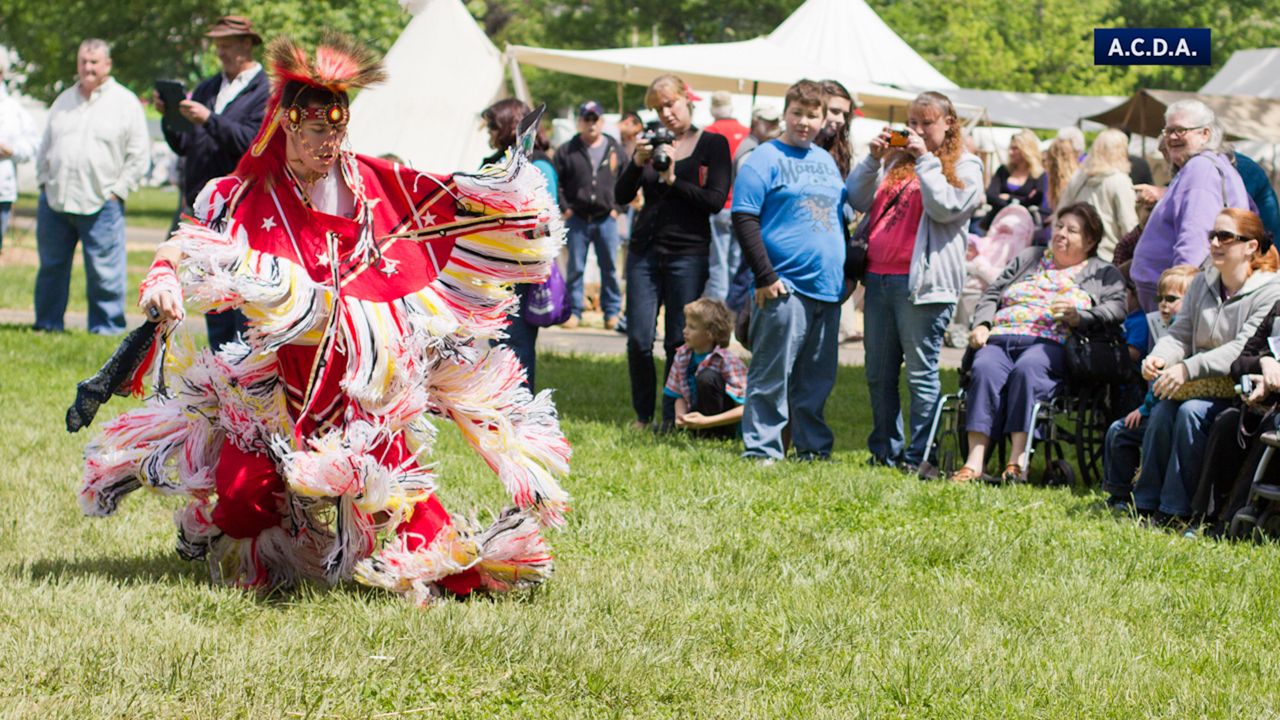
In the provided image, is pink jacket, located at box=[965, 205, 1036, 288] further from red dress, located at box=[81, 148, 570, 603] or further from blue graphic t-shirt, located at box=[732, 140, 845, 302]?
red dress, located at box=[81, 148, 570, 603]

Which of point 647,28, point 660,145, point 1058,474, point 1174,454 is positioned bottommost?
point 1058,474


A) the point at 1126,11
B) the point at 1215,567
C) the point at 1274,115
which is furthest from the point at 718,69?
the point at 1126,11

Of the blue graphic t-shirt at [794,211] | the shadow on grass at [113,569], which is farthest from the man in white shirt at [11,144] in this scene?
the shadow on grass at [113,569]

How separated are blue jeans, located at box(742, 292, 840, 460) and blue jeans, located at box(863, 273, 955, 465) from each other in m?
0.23

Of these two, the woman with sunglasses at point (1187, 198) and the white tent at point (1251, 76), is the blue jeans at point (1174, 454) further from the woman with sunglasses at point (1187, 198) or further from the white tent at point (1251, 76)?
the white tent at point (1251, 76)

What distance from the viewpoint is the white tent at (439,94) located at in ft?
61.3

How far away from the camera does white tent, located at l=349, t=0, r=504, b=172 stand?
18.7m

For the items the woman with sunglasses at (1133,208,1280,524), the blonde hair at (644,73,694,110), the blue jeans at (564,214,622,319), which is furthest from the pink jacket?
the woman with sunglasses at (1133,208,1280,524)

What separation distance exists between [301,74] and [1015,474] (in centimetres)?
444

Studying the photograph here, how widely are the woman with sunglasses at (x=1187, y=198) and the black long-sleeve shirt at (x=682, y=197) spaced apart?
2.27 meters

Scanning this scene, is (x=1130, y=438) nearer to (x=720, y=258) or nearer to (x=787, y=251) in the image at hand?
(x=787, y=251)

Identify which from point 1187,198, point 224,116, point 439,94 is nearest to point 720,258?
point 224,116

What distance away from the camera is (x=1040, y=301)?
27.0 feet

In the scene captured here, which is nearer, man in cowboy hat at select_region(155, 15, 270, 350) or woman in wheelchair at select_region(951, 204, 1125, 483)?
woman in wheelchair at select_region(951, 204, 1125, 483)
